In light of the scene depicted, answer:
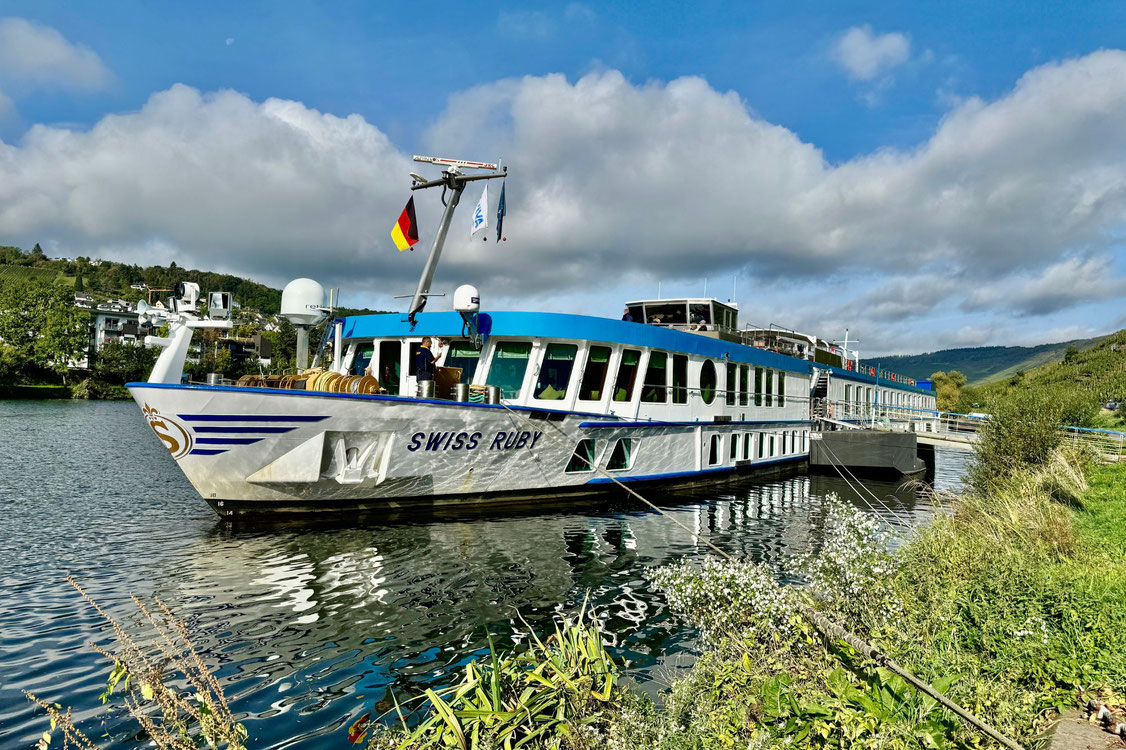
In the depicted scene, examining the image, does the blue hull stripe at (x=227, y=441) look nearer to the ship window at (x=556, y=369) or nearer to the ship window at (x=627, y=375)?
the ship window at (x=556, y=369)

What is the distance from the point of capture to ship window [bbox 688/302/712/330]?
67.1 ft

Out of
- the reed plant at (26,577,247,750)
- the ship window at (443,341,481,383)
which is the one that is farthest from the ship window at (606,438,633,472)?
the reed plant at (26,577,247,750)

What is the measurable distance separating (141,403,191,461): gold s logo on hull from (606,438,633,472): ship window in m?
9.08

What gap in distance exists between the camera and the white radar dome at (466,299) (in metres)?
13.5

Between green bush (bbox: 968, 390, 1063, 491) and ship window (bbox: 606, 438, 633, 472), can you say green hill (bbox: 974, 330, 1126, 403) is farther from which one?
ship window (bbox: 606, 438, 633, 472)

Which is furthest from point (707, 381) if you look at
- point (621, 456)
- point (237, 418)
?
point (237, 418)

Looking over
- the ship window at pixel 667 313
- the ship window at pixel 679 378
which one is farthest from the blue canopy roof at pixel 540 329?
the ship window at pixel 667 313

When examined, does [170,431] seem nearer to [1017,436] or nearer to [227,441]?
[227,441]

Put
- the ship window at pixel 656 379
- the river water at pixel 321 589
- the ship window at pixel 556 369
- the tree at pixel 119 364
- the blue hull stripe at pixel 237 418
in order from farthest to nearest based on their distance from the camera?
the tree at pixel 119 364, the ship window at pixel 656 379, the ship window at pixel 556 369, the blue hull stripe at pixel 237 418, the river water at pixel 321 589

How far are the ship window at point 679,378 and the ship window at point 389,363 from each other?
7.48 m

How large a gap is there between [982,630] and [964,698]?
1736 millimetres

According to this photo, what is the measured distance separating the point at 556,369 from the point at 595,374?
3.40 feet

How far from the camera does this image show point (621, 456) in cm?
1547

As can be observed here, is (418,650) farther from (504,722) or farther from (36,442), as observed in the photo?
(36,442)
